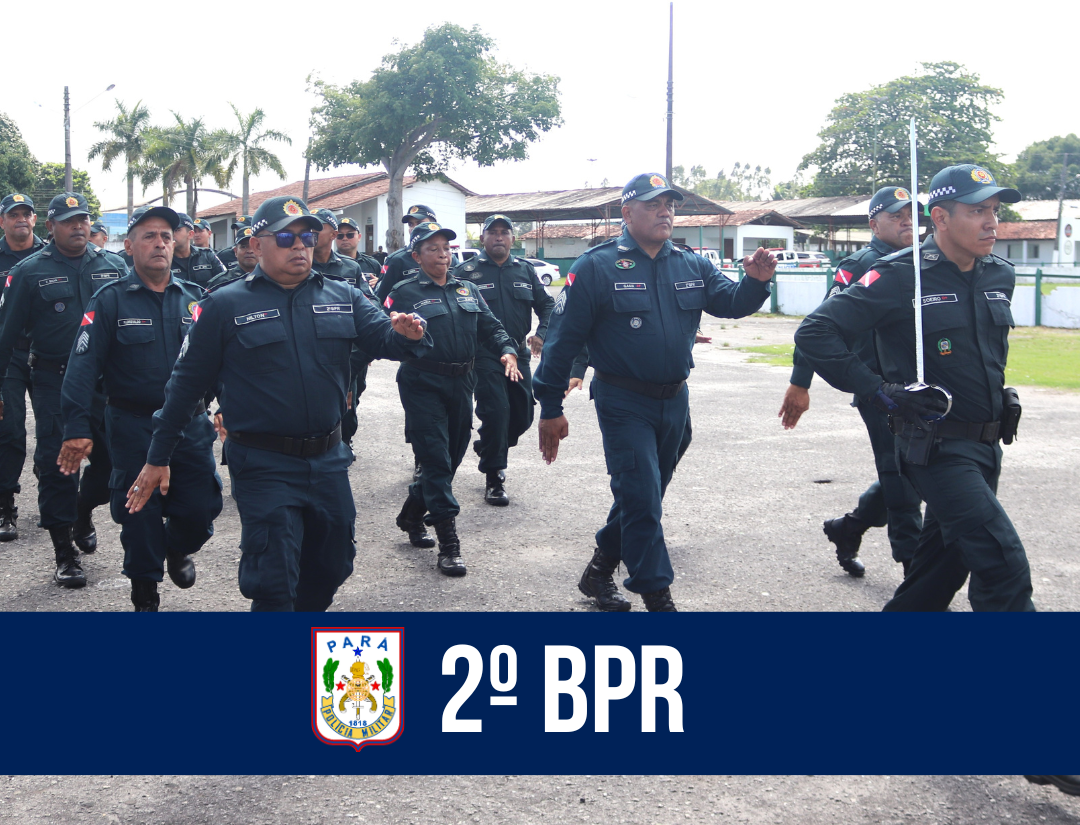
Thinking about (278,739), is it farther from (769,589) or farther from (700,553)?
(700,553)

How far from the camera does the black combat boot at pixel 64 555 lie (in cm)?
590

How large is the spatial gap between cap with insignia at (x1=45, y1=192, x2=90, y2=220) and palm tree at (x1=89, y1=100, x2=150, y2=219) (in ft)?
196

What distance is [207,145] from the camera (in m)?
56.3

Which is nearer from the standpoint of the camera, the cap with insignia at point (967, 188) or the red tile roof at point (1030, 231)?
the cap with insignia at point (967, 188)

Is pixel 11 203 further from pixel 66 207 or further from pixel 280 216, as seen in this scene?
pixel 280 216

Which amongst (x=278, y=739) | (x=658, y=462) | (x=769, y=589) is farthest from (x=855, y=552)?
(x=278, y=739)

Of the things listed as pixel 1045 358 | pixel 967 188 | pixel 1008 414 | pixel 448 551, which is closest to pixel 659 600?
pixel 448 551

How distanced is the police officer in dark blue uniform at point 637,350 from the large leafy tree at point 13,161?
39.2m

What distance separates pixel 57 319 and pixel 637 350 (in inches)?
150

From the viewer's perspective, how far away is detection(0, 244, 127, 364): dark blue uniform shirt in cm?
645

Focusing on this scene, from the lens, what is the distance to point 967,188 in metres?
4.01

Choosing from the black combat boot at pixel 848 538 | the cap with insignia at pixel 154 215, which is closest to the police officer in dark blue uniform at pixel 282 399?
the cap with insignia at pixel 154 215

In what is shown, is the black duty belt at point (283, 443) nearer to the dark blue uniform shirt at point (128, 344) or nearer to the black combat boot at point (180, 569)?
the dark blue uniform shirt at point (128, 344)

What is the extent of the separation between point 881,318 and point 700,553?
2588 millimetres
